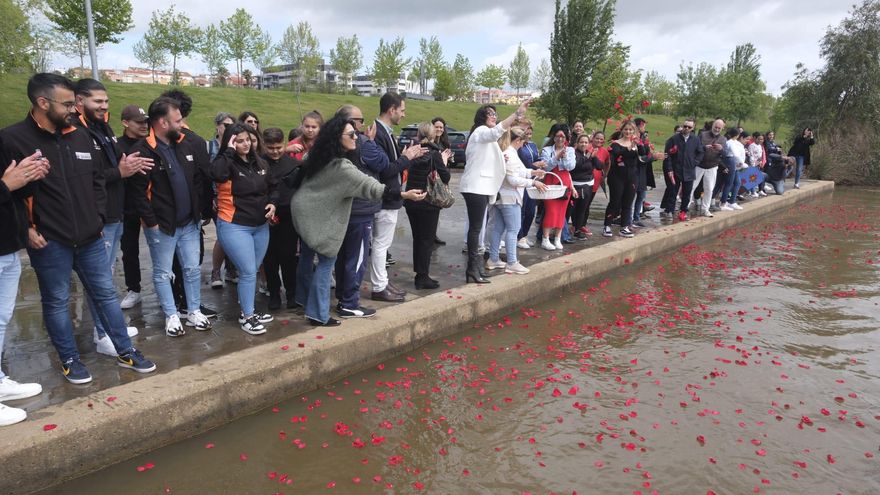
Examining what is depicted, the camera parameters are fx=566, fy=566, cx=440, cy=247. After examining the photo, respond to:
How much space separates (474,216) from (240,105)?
34.4 metres

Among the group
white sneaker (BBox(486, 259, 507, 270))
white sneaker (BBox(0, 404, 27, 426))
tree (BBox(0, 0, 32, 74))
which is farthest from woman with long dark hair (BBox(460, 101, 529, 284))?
tree (BBox(0, 0, 32, 74))

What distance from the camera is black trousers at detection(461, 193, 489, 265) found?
6.16 metres

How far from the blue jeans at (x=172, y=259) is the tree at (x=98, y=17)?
2957 centimetres

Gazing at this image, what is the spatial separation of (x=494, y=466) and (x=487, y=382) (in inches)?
43.9

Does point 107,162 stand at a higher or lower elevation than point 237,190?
higher

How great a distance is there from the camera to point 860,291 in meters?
7.23

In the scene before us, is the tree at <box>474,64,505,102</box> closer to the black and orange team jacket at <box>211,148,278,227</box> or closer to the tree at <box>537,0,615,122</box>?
the tree at <box>537,0,615,122</box>

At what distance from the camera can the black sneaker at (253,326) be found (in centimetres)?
452

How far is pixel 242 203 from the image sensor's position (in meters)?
Result: 4.46

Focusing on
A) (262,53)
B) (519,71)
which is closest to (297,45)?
(262,53)

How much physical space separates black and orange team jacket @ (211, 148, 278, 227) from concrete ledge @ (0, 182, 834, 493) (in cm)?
104

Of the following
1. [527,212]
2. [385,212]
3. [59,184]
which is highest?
[59,184]

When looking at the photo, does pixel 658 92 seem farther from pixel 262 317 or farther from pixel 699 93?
pixel 262 317

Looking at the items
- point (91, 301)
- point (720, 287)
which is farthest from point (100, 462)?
point (720, 287)
